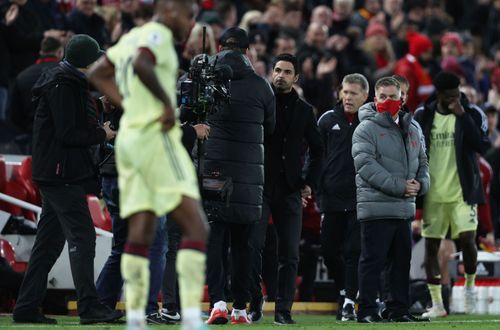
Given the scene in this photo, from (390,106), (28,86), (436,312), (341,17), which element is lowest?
(436,312)

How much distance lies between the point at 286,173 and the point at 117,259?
1.98 meters

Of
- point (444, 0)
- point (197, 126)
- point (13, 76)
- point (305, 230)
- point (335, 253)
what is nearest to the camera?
point (197, 126)

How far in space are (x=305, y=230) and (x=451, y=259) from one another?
1920 mm

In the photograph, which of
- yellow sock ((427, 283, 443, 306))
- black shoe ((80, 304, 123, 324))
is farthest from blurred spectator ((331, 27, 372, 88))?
black shoe ((80, 304, 123, 324))

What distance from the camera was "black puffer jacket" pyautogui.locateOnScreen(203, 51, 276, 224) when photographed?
40.4ft

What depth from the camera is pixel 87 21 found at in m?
18.3

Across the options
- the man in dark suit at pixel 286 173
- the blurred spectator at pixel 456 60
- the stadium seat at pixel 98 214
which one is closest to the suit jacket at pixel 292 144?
the man in dark suit at pixel 286 173

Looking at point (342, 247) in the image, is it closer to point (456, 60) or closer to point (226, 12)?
point (226, 12)

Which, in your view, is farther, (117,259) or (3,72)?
(3,72)

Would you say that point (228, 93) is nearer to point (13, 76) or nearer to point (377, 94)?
point (377, 94)

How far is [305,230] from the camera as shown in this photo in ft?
55.2

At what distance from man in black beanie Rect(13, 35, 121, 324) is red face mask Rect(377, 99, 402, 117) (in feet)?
8.89

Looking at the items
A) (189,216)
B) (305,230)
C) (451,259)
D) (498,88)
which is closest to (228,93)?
(189,216)

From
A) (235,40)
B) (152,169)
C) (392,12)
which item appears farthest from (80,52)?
(392,12)
